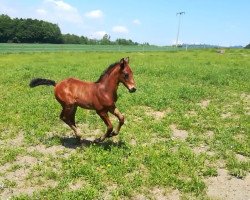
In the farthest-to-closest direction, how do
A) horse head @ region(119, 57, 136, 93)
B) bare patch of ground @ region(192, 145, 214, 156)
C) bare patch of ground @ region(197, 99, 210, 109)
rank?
bare patch of ground @ region(197, 99, 210, 109), bare patch of ground @ region(192, 145, 214, 156), horse head @ region(119, 57, 136, 93)

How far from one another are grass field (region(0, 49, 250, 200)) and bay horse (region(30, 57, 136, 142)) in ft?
3.01

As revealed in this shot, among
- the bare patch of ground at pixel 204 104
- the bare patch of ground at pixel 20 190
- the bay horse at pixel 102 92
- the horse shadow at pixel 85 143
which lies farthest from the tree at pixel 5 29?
the bare patch of ground at pixel 20 190

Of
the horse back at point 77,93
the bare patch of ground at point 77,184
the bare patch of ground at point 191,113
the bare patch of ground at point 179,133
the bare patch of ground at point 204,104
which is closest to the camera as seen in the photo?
the bare patch of ground at point 77,184

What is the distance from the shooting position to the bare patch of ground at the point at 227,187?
8.19m

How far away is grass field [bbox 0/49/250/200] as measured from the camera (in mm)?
8336

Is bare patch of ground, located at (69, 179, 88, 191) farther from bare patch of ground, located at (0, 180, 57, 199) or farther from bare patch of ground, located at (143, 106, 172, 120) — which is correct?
bare patch of ground, located at (143, 106, 172, 120)

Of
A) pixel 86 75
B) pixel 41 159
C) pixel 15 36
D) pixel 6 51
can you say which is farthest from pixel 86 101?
pixel 15 36

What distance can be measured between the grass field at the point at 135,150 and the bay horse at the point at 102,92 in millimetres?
917

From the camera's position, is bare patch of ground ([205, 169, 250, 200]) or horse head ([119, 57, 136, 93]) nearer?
bare patch of ground ([205, 169, 250, 200])

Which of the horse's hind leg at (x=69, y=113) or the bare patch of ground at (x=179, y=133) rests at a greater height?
the horse's hind leg at (x=69, y=113)

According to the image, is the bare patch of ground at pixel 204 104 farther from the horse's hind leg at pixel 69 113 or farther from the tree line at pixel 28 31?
the tree line at pixel 28 31

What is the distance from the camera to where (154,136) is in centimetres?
1195

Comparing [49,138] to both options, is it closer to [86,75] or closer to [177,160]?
[177,160]

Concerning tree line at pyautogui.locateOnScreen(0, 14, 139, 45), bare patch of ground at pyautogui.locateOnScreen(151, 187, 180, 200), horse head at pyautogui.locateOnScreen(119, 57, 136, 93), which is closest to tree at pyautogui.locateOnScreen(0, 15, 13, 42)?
tree line at pyautogui.locateOnScreen(0, 14, 139, 45)
